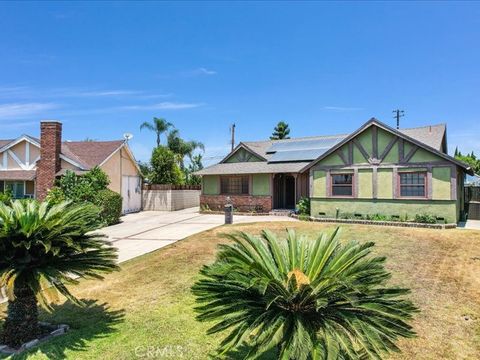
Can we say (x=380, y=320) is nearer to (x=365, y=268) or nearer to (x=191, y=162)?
(x=365, y=268)

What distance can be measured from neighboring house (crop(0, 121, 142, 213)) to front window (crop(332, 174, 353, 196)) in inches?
591

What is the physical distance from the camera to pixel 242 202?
25.3 metres

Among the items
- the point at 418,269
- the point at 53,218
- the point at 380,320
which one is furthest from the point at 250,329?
the point at 418,269

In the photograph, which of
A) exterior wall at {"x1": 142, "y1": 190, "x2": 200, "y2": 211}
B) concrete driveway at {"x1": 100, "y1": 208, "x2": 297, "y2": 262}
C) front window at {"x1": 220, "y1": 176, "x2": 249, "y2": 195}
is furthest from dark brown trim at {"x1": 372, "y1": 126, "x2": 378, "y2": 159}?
exterior wall at {"x1": 142, "y1": 190, "x2": 200, "y2": 211}

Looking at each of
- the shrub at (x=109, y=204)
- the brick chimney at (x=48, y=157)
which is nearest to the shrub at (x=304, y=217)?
the shrub at (x=109, y=204)

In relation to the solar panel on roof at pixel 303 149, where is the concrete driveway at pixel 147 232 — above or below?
below

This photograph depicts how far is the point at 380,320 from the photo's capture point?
3602mm

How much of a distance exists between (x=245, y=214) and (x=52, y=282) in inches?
765

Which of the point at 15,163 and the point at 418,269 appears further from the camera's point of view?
the point at 15,163

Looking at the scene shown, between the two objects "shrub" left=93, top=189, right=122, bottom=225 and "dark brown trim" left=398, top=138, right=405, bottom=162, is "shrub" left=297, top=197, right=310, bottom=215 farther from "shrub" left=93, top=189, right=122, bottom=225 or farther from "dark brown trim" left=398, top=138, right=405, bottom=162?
"shrub" left=93, top=189, right=122, bottom=225

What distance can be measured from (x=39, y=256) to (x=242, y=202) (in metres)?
20.0

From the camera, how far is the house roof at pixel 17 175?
75.2ft

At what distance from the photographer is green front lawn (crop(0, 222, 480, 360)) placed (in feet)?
19.2

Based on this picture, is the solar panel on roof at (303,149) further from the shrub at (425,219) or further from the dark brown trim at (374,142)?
the shrub at (425,219)
